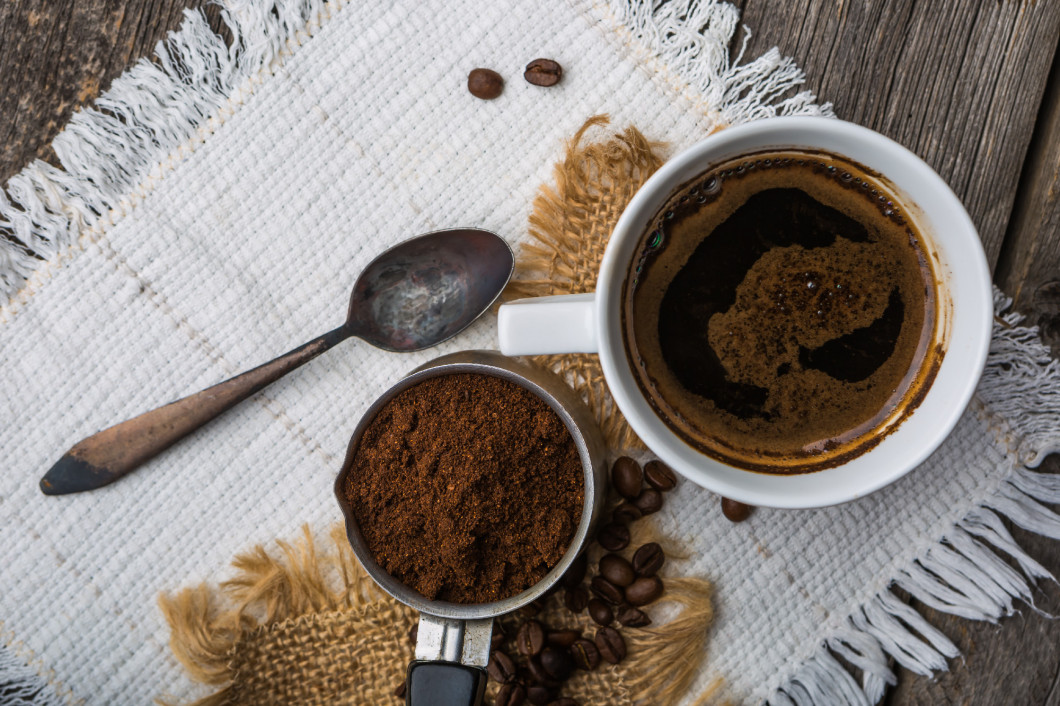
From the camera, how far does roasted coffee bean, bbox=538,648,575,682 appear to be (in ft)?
3.28

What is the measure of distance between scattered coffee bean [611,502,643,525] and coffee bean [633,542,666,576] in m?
0.04

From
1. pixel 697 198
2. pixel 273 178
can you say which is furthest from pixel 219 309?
pixel 697 198

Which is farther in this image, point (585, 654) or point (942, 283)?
point (585, 654)

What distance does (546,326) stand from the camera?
2.46 ft

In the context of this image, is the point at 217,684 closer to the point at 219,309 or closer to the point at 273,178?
the point at 219,309

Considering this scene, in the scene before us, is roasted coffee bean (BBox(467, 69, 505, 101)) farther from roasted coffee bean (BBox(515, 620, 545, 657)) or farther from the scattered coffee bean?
roasted coffee bean (BBox(515, 620, 545, 657))

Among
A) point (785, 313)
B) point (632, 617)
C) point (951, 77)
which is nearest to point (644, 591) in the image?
point (632, 617)

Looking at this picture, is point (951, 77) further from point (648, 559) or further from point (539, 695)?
point (539, 695)

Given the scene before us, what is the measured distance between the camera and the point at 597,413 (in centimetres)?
102

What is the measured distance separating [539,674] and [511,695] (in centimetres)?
5

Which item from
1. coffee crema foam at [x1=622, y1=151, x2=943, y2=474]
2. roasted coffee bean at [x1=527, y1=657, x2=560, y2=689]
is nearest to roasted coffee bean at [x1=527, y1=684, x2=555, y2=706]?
roasted coffee bean at [x1=527, y1=657, x2=560, y2=689]

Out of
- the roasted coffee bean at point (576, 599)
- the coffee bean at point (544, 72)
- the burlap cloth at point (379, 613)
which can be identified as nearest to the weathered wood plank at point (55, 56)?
the coffee bean at point (544, 72)

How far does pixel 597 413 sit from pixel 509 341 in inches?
12.2

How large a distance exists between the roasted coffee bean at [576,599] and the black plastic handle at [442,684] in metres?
0.21
